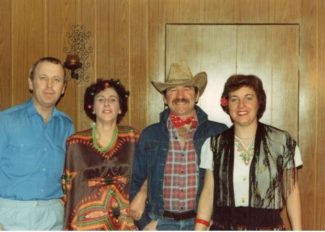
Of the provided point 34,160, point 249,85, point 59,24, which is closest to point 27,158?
point 34,160

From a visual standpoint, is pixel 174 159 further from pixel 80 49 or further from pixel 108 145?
pixel 80 49

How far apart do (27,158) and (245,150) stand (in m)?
1.14

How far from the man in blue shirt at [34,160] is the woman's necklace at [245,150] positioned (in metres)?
0.97

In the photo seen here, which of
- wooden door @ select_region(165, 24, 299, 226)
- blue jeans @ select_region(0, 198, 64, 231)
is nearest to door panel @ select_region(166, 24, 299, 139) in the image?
→ wooden door @ select_region(165, 24, 299, 226)

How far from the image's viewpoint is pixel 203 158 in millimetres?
2504

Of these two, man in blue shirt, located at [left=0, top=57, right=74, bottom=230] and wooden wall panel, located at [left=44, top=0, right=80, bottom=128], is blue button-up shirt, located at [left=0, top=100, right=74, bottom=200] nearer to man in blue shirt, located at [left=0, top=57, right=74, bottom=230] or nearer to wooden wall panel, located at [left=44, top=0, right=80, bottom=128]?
man in blue shirt, located at [left=0, top=57, right=74, bottom=230]

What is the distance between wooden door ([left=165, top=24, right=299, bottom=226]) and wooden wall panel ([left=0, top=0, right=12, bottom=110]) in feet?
3.50

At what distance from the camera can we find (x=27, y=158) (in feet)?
8.42

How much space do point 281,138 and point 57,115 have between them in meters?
1.25

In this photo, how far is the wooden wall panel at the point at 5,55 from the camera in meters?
3.27

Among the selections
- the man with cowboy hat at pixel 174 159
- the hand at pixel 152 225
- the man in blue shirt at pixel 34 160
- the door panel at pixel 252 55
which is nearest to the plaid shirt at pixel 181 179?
the man with cowboy hat at pixel 174 159

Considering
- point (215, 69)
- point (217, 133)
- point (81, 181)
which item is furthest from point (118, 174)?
point (215, 69)

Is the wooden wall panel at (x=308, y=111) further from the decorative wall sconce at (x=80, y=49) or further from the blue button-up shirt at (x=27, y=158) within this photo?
the blue button-up shirt at (x=27, y=158)

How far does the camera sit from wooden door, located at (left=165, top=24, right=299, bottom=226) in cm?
325
